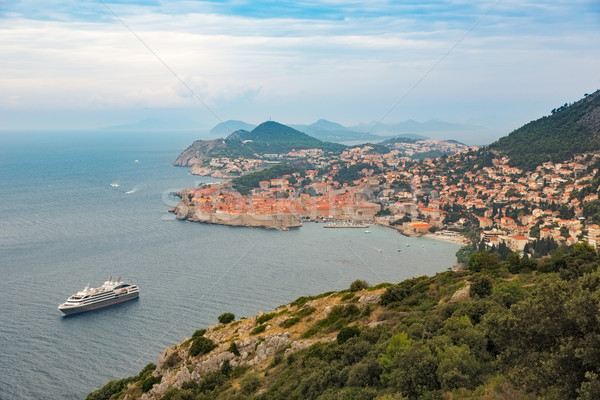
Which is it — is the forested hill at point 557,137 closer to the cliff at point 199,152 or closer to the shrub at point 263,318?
the shrub at point 263,318

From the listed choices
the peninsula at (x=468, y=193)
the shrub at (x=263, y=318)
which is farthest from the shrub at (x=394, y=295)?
the peninsula at (x=468, y=193)

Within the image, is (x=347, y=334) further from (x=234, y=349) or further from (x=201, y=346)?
(x=201, y=346)

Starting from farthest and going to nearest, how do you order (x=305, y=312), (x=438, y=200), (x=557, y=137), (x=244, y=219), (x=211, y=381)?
1. (x=557, y=137)
2. (x=438, y=200)
3. (x=244, y=219)
4. (x=305, y=312)
5. (x=211, y=381)

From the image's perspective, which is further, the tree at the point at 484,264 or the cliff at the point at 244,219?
the cliff at the point at 244,219

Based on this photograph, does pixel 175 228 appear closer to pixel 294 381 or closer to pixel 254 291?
pixel 254 291

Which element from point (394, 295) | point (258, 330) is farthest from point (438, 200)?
point (258, 330)

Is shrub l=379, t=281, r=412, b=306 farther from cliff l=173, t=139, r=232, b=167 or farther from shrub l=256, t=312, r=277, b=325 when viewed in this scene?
cliff l=173, t=139, r=232, b=167
